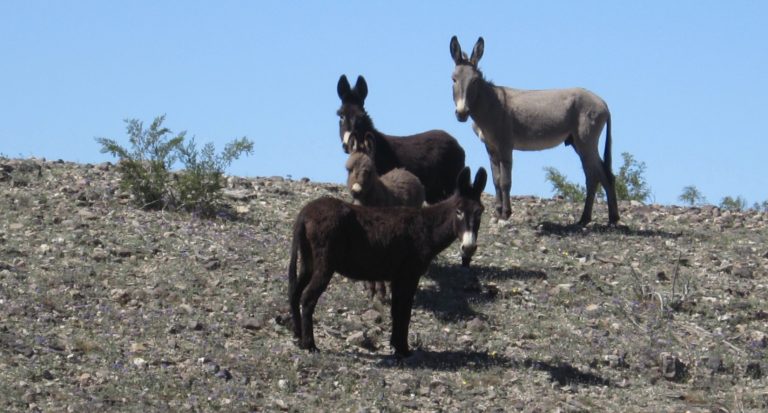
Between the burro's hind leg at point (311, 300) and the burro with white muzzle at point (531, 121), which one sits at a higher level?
the burro with white muzzle at point (531, 121)

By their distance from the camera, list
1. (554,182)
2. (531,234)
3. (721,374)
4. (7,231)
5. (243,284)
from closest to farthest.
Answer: (721,374), (243,284), (7,231), (531,234), (554,182)

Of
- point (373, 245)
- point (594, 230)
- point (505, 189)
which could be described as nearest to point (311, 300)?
point (373, 245)

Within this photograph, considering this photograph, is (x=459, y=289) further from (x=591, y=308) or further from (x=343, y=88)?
(x=343, y=88)

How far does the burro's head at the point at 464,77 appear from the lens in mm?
17906

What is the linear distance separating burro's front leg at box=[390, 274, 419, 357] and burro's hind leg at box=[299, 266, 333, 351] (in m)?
0.68

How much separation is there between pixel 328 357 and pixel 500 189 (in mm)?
7063

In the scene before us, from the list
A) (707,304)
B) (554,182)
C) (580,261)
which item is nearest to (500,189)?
(580,261)

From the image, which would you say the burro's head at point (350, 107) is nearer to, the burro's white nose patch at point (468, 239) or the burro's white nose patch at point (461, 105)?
the burro's white nose patch at point (461, 105)

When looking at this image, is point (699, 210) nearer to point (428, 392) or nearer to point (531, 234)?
point (531, 234)

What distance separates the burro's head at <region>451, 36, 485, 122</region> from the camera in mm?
17906

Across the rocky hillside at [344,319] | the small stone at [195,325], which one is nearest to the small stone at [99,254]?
the rocky hillside at [344,319]

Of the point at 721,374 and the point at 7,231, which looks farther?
the point at 7,231

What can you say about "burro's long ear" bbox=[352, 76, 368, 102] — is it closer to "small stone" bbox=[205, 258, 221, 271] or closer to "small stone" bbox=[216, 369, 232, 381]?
"small stone" bbox=[205, 258, 221, 271]

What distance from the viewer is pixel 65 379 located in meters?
10.3
